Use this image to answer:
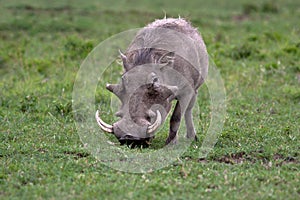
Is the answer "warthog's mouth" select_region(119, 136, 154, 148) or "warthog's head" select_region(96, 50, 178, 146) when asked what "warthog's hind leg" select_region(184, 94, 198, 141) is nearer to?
"warthog's head" select_region(96, 50, 178, 146)

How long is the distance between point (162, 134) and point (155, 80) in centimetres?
145

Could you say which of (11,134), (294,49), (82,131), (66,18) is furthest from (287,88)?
(66,18)

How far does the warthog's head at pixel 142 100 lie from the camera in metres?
6.62

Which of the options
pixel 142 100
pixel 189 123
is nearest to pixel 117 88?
pixel 142 100

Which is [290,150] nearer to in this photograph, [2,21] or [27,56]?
[27,56]

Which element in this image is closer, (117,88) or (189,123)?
(117,88)

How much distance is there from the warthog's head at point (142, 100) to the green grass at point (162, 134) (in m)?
0.47

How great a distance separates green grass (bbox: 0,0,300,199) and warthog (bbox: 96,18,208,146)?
49 centimetres

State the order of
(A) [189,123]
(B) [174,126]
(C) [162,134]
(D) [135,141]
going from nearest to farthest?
(D) [135,141]
(B) [174,126]
(C) [162,134]
(A) [189,123]

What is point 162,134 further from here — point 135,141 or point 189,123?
point 135,141

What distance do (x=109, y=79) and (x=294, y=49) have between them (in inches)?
161

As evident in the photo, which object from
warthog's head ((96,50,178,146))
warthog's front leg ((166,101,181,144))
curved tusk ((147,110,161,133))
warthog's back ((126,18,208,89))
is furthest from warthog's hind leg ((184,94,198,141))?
curved tusk ((147,110,161,133))

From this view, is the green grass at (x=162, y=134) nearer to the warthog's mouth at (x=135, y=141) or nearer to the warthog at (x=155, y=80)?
the warthog's mouth at (x=135, y=141)

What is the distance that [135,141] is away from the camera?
268 inches
